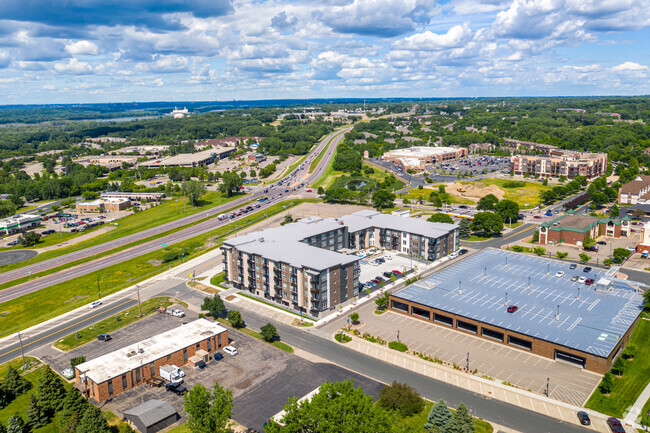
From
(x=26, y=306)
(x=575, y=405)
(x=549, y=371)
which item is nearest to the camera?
(x=575, y=405)

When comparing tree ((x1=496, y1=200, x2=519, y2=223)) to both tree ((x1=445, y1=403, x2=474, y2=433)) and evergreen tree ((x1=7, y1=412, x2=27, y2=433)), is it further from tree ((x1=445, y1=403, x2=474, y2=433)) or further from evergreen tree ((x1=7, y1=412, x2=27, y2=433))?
evergreen tree ((x1=7, y1=412, x2=27, y2=433))

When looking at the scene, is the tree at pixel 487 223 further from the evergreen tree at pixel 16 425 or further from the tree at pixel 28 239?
the tree at pixel 28 239

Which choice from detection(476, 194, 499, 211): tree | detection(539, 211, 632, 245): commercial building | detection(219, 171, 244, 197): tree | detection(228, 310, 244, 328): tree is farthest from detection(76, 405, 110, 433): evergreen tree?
detection(219, 171, 244, 197): tree

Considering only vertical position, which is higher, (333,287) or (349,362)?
(333,287)

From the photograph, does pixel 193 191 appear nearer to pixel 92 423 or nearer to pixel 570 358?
pixel 92 423

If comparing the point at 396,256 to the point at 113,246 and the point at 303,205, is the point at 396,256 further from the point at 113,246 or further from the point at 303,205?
the point at 113,246

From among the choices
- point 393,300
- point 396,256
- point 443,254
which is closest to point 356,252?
point 396,256
